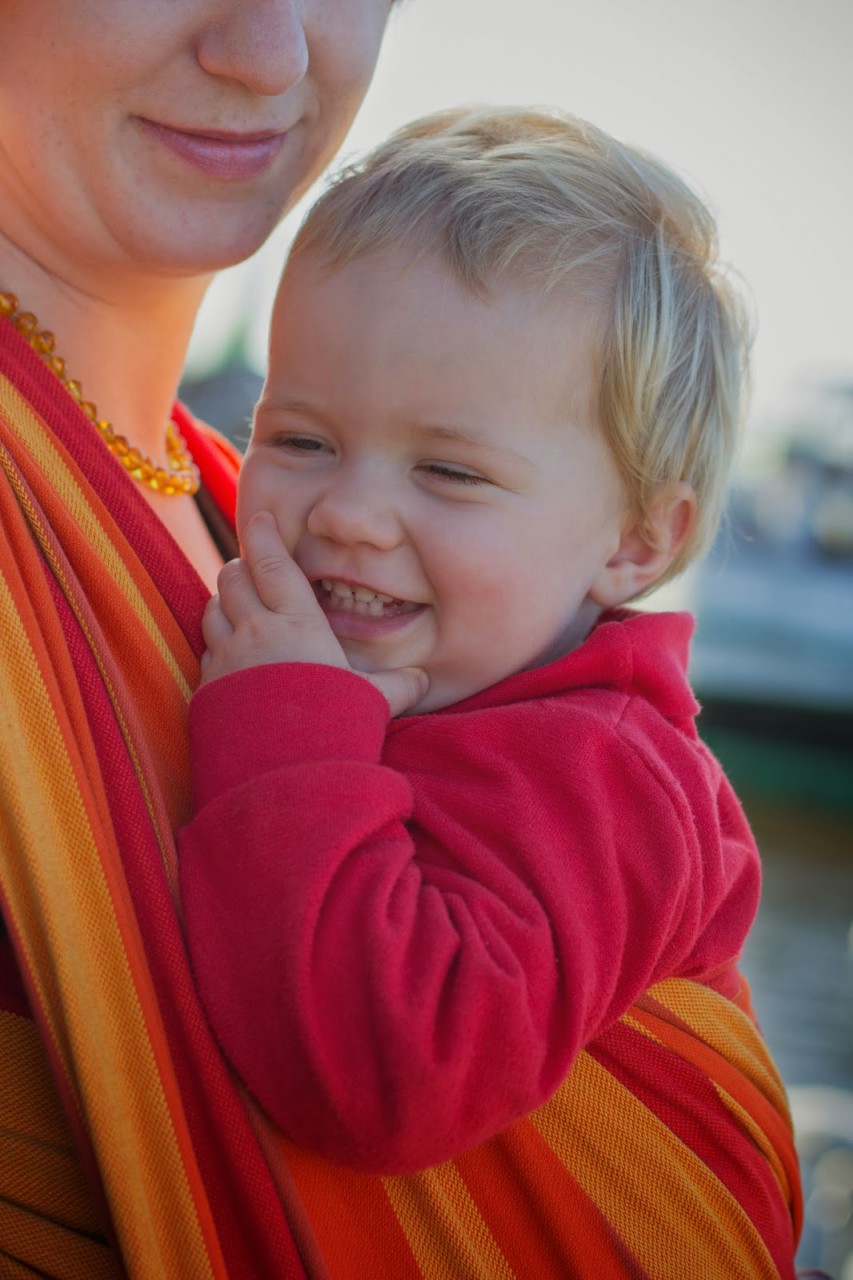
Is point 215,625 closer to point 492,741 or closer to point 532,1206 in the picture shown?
point 492,741

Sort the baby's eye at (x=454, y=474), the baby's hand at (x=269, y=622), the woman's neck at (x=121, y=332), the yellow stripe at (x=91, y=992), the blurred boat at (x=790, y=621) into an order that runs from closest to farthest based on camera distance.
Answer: the yellow stripe at (x=91, y=992), the baby's hand at (x=269, y=622), the baby's eye at (x=454, y=474), the woman's neck at (x=121, y=332), the blurred boat at (x=790, y=621)

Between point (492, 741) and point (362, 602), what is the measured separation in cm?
24

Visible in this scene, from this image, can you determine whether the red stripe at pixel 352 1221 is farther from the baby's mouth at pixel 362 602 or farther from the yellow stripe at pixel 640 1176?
the baby's mouth at pixel 362 602

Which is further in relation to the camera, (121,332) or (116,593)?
(121,332)

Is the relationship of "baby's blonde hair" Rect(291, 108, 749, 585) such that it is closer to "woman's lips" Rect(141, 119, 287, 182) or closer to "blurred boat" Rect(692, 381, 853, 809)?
"woman's lips" Rect(141, 119, 287, 182)

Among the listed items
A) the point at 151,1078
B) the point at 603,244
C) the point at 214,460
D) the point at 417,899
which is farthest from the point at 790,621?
the point at 151,1078

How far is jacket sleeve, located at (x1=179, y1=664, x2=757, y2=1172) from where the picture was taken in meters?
1.07

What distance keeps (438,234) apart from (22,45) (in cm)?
47

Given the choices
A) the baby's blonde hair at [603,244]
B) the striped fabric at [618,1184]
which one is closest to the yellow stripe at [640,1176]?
the striped fabric at [618,1184]

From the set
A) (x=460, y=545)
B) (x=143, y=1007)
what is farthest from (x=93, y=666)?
(x=460, y=545)

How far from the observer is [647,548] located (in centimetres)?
160

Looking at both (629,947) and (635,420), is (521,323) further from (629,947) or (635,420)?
(629,947)

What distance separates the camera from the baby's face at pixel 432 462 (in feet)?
4.52

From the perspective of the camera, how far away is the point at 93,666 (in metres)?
1.15
